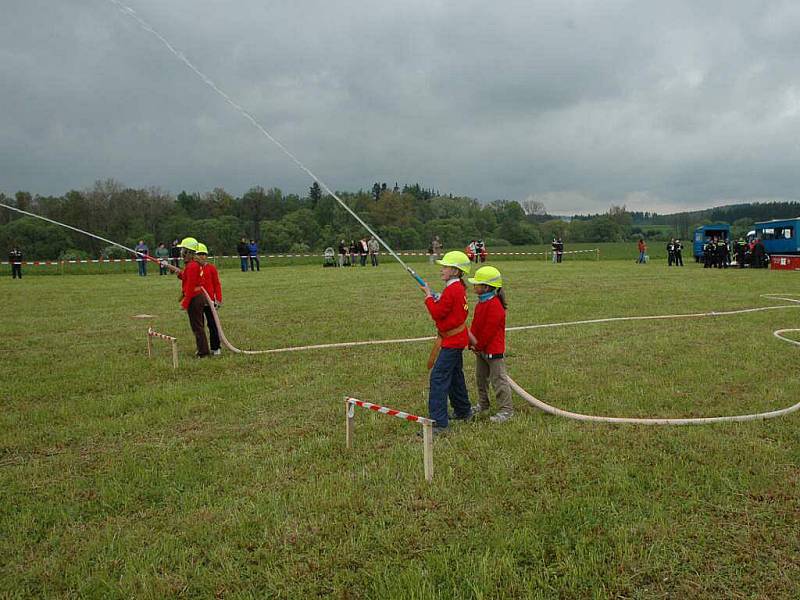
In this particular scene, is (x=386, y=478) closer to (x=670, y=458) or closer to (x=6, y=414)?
(x=670, y=458)

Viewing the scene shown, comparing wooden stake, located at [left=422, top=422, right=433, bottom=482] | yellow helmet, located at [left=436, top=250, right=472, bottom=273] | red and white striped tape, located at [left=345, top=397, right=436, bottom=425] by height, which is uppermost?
yellow helmet, located at [left=436, top=250, right=472, bottom=273]

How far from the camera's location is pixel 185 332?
1352 centimetres

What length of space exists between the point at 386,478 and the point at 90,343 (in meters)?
9.44

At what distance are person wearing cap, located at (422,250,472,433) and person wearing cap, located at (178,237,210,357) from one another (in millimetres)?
5800

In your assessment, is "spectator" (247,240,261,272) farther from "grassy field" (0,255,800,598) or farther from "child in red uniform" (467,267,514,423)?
"child in red uniform" (467,267,514,423)

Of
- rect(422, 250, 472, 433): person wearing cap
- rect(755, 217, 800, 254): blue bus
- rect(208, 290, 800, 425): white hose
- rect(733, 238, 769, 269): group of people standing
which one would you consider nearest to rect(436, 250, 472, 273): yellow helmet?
rect(422, 250, 472, 433): person wearing cap

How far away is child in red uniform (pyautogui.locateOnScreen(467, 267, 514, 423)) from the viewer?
6.60 metres

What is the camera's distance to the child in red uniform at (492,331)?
6.60 metres

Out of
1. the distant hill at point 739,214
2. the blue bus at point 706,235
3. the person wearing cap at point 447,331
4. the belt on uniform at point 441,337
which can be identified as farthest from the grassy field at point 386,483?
the distant hill at point 739,214

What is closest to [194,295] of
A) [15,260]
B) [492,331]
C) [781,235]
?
[492,331]

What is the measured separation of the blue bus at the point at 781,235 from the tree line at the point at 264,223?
36.1 meters

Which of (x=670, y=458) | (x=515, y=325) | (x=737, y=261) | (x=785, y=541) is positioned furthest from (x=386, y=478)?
(x=737, y=261)

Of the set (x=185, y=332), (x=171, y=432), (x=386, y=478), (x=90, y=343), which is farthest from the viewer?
(x=185, y=332)

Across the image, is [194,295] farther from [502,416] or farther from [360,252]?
[360,252]
